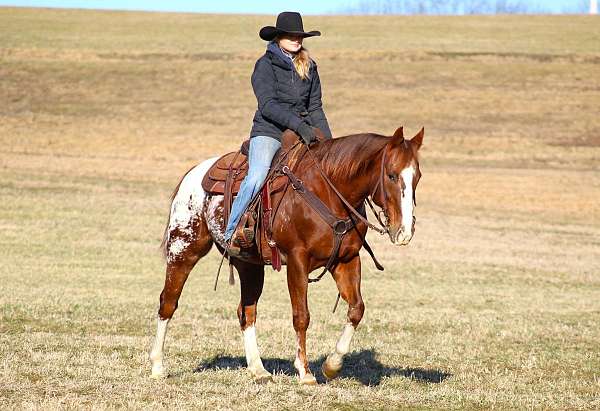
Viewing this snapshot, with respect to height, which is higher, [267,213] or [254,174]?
[254,174]

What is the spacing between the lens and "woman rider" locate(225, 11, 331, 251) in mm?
9227

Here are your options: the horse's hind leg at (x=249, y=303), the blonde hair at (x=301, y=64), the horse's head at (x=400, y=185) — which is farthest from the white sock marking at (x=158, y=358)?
the blonde hair at (x=301, y=64)

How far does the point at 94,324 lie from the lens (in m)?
13.5

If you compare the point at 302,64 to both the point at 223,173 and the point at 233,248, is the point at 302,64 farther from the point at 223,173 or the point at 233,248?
the point at 233,248

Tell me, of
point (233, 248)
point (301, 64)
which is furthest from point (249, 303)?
point (301, 64)

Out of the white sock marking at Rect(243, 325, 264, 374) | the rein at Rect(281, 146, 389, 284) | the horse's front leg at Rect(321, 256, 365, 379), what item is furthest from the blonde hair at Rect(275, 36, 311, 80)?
the white sock marking at Rect(243, 325, 264, 374)

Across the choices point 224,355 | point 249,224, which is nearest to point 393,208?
point 249,224

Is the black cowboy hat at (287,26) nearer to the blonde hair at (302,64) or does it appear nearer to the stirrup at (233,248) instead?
the blonde hair at (302,64)

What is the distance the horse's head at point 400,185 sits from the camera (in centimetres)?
815

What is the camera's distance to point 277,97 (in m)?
9.34

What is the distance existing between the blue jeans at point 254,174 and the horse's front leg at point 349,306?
1.03 meters

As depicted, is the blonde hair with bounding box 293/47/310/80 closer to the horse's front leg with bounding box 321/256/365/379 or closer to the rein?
the rein

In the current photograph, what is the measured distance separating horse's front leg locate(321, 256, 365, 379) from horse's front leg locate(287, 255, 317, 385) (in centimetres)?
22

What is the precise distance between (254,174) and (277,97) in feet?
2.38
